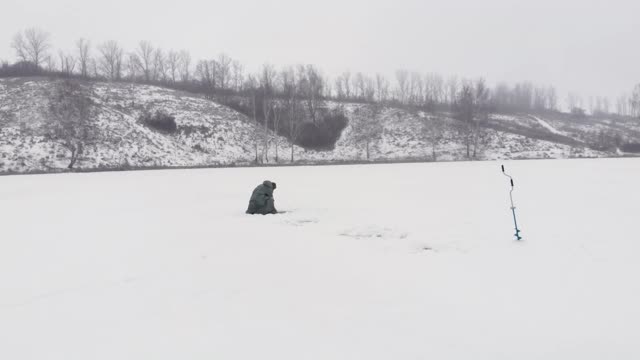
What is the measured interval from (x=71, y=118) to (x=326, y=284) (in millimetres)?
45612

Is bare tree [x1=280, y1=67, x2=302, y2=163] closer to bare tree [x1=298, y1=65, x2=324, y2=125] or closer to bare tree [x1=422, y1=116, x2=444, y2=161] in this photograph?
bare tree [x1=298, y1=65, x2=324, y2=125]

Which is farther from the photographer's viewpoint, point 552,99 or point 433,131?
point 552,99

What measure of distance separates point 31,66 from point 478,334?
244ft

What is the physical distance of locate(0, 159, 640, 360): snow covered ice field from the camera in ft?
13.8

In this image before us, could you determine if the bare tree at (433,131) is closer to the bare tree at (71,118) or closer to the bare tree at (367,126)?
the bare tree at (367,126)

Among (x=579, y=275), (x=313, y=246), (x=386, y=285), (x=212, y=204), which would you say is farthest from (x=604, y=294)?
(x=212, y=204)

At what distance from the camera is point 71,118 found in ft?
138

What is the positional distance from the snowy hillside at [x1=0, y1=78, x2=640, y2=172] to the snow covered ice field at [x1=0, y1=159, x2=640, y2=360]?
1267 inches

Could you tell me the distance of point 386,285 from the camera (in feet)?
19.3

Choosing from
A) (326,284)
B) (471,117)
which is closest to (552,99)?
(471,117)

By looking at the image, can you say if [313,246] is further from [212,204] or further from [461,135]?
[461,135]

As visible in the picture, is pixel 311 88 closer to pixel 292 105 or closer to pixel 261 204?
pixel 292 105

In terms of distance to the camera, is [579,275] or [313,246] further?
[313,246]

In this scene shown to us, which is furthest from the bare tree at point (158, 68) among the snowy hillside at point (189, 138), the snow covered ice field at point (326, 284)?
the snow covered ice field at point (326, 284)
